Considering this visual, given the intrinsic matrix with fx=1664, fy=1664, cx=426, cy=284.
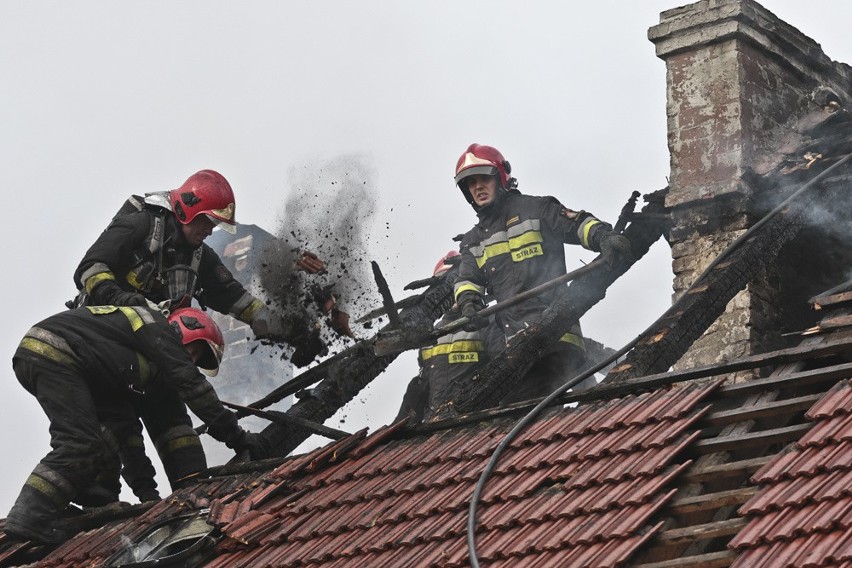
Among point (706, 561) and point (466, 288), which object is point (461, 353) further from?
point (706, 561)

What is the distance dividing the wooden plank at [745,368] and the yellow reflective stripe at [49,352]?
311 centimetres

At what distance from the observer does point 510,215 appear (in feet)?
38.8

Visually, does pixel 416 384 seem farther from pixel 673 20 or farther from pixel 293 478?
pixel 293 478

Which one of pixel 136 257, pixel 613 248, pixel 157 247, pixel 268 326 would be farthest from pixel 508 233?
pixel 136 257

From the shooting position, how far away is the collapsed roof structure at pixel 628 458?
6137mm

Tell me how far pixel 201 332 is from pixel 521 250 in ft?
8.43

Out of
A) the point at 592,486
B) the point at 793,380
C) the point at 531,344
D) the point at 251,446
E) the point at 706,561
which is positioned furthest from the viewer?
the point at 531,344

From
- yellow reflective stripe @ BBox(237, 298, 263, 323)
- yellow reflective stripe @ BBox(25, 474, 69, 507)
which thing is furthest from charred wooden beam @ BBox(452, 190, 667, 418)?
yellow reflective stripe @ BBox(25, 474, 69, 507)

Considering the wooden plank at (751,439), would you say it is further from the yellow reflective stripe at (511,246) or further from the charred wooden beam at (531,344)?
the yellow reflective stripe at (511,246)

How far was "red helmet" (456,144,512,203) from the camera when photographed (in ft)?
39.2

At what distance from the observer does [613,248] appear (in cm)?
1093

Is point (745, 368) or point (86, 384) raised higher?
point (86, 384)

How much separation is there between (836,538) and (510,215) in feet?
21.4

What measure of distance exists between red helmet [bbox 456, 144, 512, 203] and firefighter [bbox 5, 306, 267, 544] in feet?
9.73
